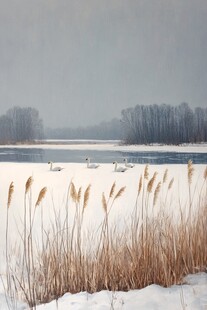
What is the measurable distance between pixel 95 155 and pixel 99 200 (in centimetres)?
A: 33

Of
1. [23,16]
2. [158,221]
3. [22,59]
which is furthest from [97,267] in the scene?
[23,16]

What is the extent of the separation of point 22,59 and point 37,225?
2.67 ft

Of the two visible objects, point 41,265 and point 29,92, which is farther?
point 29,92

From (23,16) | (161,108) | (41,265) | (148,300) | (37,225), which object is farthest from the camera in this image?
(23,16)

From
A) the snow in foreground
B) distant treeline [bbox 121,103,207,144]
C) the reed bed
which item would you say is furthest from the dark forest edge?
the snow in foreground

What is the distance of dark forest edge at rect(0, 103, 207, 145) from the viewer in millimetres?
1622

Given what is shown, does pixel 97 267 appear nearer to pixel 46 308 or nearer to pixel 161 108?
pixel 46 308

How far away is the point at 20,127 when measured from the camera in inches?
70.6

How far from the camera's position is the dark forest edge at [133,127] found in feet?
5.32

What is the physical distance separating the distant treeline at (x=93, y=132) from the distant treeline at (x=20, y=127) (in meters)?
0.07

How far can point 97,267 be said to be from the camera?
4.14 feet

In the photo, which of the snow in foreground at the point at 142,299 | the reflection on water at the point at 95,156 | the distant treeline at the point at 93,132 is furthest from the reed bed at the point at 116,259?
the distant treeline at the point at 93,132

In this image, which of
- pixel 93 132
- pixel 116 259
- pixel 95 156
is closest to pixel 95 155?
pixel 95 156

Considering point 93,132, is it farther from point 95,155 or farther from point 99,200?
point 99,200
